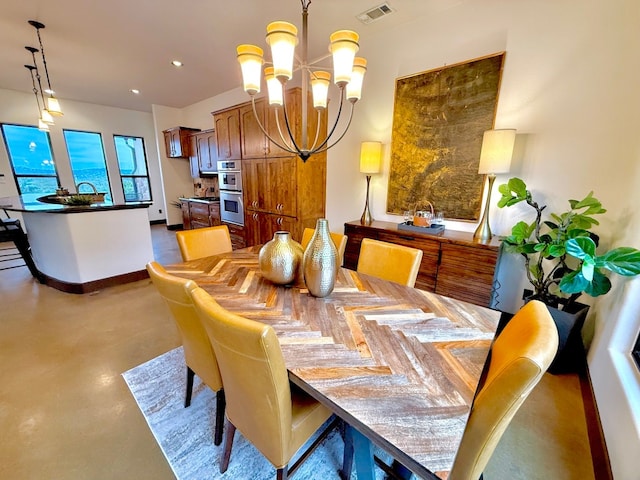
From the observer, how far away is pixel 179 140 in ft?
19.2

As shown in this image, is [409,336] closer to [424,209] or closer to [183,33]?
[424,209]

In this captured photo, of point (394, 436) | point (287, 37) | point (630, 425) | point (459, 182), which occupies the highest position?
point (287, 37)

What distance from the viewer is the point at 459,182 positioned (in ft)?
8.36

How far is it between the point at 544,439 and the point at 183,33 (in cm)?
463

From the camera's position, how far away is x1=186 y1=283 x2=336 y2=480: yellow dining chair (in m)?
0.80

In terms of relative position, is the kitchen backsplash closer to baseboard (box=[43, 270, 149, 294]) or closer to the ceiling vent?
baseboard (box=[43, 270, 149, 294])

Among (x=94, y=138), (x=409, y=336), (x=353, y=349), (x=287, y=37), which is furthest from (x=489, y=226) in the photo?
(x=94, y=138)

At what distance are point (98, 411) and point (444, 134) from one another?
3407 millimetres

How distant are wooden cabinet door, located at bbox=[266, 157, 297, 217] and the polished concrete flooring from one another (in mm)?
1833

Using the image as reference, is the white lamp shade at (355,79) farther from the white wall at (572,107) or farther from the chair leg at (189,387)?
the chair leg at (189,387)

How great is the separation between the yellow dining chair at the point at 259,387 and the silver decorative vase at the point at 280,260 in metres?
0.48

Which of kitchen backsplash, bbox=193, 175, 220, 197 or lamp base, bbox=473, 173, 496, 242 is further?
kitchen backsplash, bbox=193, 175, 220, 197

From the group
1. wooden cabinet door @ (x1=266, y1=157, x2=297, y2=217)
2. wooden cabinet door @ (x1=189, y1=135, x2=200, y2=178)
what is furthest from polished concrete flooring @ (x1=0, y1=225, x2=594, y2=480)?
wooden cabinet door @ (x1=189, y1=135, x2=200, y2=178)

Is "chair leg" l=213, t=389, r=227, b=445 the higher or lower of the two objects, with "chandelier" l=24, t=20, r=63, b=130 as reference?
lower
